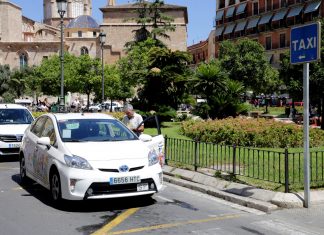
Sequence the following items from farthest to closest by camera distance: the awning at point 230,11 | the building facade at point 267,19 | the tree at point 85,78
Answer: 1. the awning at point 230,11
2. the building facade at point 267,19
3. the tree at point 85,78

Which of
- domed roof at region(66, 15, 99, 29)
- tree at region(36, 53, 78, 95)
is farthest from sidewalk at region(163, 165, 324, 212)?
domed roof at region(66, 15, 99, 29)

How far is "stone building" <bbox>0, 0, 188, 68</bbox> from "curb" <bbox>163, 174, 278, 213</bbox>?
55.9 m

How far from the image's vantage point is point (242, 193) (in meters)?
8.33

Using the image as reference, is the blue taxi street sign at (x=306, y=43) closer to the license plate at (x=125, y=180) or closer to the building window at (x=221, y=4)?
the license plate at (x=125, y=180)

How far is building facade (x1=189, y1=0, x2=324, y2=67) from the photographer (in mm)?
56503

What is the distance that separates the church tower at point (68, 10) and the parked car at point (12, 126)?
102 meters

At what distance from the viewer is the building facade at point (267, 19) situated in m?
56.5

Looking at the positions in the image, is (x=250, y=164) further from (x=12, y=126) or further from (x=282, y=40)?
(x=282, y=40)

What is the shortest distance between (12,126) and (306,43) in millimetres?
9009

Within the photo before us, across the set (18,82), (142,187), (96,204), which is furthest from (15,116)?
(18,82)

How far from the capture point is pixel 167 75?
23.0 meters

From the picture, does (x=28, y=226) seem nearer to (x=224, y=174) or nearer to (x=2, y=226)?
(x=2, y=226)

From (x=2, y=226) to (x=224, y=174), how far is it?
4.91m

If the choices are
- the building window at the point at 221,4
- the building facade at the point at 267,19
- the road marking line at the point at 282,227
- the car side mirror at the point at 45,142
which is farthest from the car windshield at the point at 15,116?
the building window at the point at 221,4
